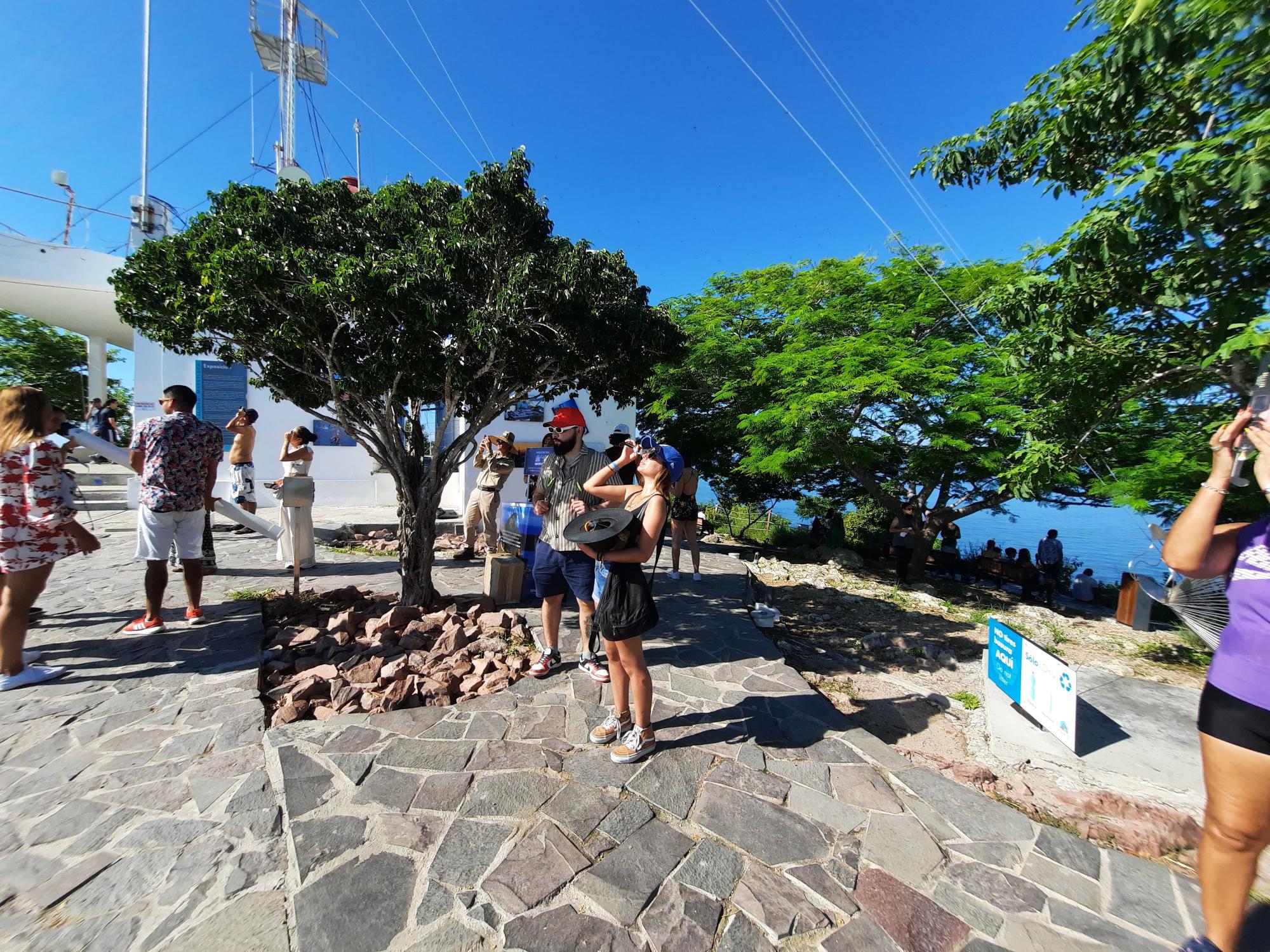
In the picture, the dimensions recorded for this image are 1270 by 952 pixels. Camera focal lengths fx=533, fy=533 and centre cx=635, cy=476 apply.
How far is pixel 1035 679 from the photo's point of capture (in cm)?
375

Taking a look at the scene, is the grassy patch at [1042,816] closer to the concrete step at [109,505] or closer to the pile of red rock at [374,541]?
the pile of red rock at [374,541]

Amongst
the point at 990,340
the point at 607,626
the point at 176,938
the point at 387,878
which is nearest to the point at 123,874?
the point at 176,938

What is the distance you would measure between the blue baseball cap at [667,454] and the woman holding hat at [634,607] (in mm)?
30

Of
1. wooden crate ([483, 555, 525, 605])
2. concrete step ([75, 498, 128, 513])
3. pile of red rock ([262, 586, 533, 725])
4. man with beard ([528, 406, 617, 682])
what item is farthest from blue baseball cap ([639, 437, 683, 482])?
concrete step ([75, 498, 128, 513])

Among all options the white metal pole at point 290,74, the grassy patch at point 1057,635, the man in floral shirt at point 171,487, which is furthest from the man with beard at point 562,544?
the white metal pole at point 290,74

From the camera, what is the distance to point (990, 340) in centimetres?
1050

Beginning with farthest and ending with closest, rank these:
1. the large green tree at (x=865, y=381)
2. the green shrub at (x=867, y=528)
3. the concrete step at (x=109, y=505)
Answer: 1. the green shrub at (x=867, y=528)
2. the concrete step at (x=109, y=505)
3. the large green tree at (x=865, y=381)

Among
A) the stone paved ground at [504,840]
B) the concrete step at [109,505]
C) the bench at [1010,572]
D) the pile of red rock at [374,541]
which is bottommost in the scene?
the bench at [1010,572]

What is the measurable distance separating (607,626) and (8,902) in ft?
7.49

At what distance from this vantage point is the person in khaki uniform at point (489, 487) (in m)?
6.90

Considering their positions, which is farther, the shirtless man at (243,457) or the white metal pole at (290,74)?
the white metal pole at (290,74)

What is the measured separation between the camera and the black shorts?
155 cm

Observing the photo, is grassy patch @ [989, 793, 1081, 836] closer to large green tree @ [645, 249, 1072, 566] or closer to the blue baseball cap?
the blue baseball cap

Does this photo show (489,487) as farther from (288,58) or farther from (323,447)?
(288,58)
